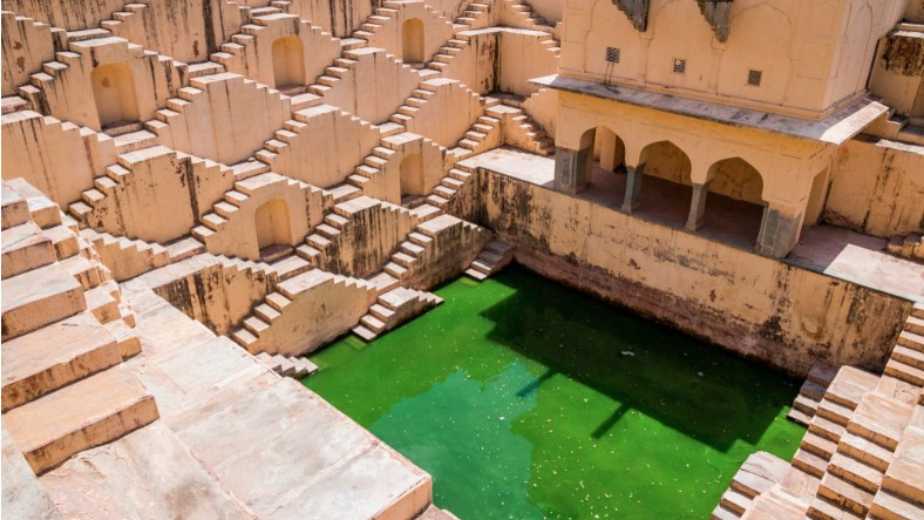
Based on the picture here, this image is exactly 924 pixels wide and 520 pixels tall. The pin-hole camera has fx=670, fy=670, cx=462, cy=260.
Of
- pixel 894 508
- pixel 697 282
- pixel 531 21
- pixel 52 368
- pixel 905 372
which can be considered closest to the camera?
pixel 52 368

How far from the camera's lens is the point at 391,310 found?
1415 centimetres

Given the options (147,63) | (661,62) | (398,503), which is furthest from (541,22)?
(398,503)

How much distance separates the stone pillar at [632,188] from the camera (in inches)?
565

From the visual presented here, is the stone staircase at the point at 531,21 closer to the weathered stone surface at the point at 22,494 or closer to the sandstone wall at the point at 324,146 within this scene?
the sandstone wall at the point at 324,146

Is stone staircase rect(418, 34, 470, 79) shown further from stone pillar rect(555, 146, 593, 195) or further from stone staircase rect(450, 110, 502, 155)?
stone pillar rect(555, 146, 593, 195)

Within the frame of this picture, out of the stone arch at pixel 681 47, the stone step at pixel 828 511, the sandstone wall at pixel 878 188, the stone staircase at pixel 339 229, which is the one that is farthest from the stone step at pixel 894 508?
the stone staircase at pixel 339 229

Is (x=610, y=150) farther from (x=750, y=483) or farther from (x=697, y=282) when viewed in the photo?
(x=750, y=483)

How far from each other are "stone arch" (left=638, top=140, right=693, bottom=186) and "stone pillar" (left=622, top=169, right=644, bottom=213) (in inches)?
75.7

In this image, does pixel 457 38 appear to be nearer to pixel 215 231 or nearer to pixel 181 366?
pixel 215 231

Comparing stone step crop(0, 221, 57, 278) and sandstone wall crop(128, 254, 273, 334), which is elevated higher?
stone step crop(0, 221, 57, 278)

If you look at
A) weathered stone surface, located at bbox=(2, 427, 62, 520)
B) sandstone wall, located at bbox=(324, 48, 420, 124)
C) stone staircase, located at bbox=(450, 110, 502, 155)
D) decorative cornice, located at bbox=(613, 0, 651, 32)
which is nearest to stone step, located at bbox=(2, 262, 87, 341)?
weathered stone surface, located at bbox=(2, 427, 62, 520)

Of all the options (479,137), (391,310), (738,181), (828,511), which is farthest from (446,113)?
(828,511)

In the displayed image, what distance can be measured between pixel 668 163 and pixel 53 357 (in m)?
14.5

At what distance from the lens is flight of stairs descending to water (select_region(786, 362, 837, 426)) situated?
38.4 ft
